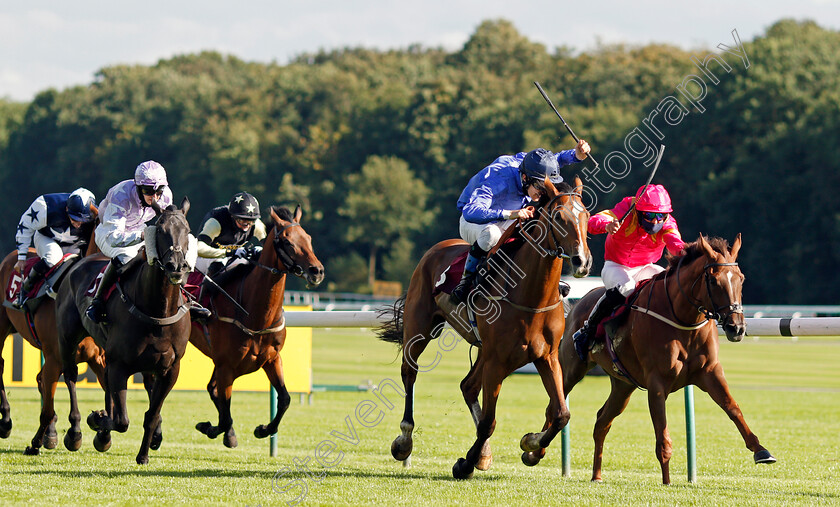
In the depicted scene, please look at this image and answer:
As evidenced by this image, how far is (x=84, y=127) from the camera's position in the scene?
246ft

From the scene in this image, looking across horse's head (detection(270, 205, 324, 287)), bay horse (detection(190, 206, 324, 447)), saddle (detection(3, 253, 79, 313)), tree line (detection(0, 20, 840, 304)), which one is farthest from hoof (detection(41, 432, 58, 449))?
tree line (detection(0, 20, 840, 304))

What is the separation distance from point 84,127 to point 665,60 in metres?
42.5

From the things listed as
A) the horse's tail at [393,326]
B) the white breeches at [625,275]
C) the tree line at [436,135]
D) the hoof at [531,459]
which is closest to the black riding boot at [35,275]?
the horse's tail at [393,326]

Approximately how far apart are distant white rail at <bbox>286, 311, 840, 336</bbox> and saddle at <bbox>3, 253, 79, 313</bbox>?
2102 mm

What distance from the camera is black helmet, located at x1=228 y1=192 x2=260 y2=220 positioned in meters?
8.98

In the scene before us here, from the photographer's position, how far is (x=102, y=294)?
8.00 m

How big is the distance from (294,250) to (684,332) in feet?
9.97

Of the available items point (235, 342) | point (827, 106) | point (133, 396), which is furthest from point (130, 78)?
point (235, 342)

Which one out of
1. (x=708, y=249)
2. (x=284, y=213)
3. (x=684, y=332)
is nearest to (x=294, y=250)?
(x=284, y=213)

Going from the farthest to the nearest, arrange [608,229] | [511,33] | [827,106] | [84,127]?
[84,127], [511,33], [827,106], [608,229]

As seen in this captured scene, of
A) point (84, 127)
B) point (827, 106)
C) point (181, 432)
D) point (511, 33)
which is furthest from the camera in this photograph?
point (84, 127)

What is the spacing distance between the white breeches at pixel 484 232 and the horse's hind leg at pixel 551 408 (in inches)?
38.2

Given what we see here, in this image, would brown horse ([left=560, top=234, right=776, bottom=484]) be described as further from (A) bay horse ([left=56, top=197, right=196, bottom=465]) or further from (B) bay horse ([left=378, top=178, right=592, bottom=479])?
(A) bay horse ([left=56, top=197, right=196, bottom=465])

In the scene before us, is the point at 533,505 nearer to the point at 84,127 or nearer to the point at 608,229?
the point at 608,229
